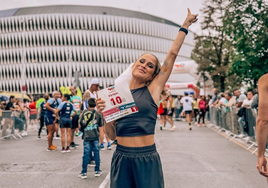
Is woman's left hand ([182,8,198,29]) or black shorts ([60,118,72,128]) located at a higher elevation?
woman's left hand ([182,8,198,29])

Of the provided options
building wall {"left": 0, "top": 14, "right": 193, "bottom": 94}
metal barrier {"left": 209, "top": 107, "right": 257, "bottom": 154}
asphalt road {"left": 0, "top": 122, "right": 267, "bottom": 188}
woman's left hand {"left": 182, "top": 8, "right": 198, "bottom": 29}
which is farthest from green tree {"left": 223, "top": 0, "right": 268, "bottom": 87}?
building wall {"left": 0, "top": 14, "right": 193, "bottom": 94}

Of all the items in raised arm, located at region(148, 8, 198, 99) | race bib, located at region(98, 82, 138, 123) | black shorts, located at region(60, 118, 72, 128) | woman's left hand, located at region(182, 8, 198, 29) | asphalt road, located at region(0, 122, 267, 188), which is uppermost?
woman's left hand, located at region(182, 8, 198, 29)

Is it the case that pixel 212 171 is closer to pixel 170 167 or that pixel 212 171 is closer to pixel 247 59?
pixel 170 167

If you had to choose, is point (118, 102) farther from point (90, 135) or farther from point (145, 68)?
point (90, 135)

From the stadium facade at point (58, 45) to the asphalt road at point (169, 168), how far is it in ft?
205

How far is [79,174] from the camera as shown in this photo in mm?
6668

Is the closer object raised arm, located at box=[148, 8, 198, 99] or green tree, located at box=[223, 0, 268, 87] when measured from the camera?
raised arm, located at box=[148, 8, 198, 99]

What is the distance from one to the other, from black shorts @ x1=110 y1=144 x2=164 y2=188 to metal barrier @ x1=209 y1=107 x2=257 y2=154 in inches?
293

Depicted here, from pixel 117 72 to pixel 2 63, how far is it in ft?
82.7

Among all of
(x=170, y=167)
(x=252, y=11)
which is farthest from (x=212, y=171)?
(x=252, y=11)

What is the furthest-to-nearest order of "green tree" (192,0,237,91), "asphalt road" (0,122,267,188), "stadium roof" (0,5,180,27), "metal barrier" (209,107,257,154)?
"stadium roof" (0,5,180,27), "green tree" (192,0,237,91), "metal barrier" (209,107,257,154), "asphalt road" (0,122,267,188)

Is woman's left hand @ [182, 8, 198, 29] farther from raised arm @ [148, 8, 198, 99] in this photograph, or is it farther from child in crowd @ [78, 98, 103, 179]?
child in crowd @ [78, 98, 103, 179]

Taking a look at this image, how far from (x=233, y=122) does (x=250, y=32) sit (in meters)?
7.10

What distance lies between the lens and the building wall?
71.7m
